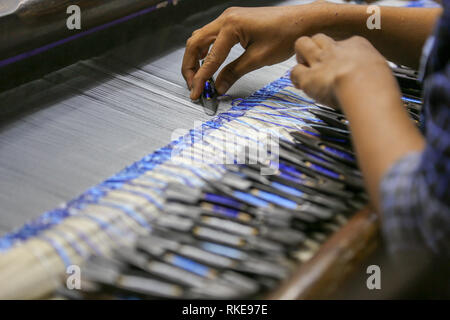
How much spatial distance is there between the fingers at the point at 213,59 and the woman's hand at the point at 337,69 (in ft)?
0.80

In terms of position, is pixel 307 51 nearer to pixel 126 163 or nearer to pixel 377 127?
pixel 377 127

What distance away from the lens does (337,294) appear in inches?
32.1

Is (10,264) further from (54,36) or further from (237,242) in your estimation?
(54,36)

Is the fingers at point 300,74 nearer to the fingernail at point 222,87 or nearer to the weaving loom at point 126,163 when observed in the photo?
the weaving loom at point 126,163

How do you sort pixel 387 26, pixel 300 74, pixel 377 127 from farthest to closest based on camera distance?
pixel 387 26
pixel 300 74
pixel 377 127

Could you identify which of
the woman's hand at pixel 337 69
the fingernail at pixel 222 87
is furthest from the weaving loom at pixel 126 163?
the woman's hand at pixel 337 69

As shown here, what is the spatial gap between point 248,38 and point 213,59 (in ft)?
0.32

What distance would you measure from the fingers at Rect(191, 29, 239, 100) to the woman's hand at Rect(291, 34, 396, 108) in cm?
24

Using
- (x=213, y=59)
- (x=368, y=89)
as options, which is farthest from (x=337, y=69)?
(x=213, y=59)

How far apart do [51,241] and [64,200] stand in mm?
126

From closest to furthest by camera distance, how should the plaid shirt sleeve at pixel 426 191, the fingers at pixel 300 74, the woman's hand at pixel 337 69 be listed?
the plaid shirt sleeve at pixel 426 191, the woman's hand at pixel 337 69, the fingers at pixel 300 74

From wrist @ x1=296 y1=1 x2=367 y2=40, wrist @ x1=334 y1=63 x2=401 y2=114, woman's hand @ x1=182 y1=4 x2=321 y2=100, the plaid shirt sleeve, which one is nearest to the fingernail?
woman's hand @ x1=182 y1=4 x2=321 y2=100

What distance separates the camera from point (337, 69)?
2.92 feet

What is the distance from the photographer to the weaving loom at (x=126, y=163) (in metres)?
0.76
